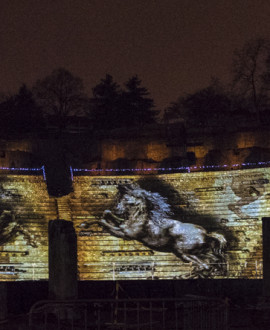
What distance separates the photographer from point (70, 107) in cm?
4969

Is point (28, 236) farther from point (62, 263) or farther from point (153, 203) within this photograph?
point (62, 263)

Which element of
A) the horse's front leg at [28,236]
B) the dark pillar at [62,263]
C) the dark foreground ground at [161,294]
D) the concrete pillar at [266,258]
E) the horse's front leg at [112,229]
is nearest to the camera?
the dark foreground ground at [161,294]

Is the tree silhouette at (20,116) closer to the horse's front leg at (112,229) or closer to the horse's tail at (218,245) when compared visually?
the horse's front leg at (112,229)

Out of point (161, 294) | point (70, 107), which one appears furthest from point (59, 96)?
point (161, 294)

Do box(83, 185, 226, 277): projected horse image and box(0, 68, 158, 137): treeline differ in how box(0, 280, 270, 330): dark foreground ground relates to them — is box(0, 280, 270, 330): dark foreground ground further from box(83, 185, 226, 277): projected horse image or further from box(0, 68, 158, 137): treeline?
box(0, 68, 158, 137): treeline

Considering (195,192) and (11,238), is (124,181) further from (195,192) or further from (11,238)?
(11,238)

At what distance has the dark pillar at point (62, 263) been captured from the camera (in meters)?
17.2

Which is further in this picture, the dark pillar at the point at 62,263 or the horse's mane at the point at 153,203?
the horse's mane at the point at 153,203

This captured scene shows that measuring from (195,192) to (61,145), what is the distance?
12834mm

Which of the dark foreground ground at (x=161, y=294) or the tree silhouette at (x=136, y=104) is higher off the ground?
the tree silhouette at (x=136, y=104)

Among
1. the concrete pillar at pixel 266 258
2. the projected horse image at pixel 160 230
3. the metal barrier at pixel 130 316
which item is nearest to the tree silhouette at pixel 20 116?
the projected horse image at pixel 160 230

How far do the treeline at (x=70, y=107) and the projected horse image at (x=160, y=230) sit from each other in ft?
53.1

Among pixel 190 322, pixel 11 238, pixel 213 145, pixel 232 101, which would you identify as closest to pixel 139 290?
pixel 190 322

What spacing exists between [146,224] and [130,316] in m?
13.6
